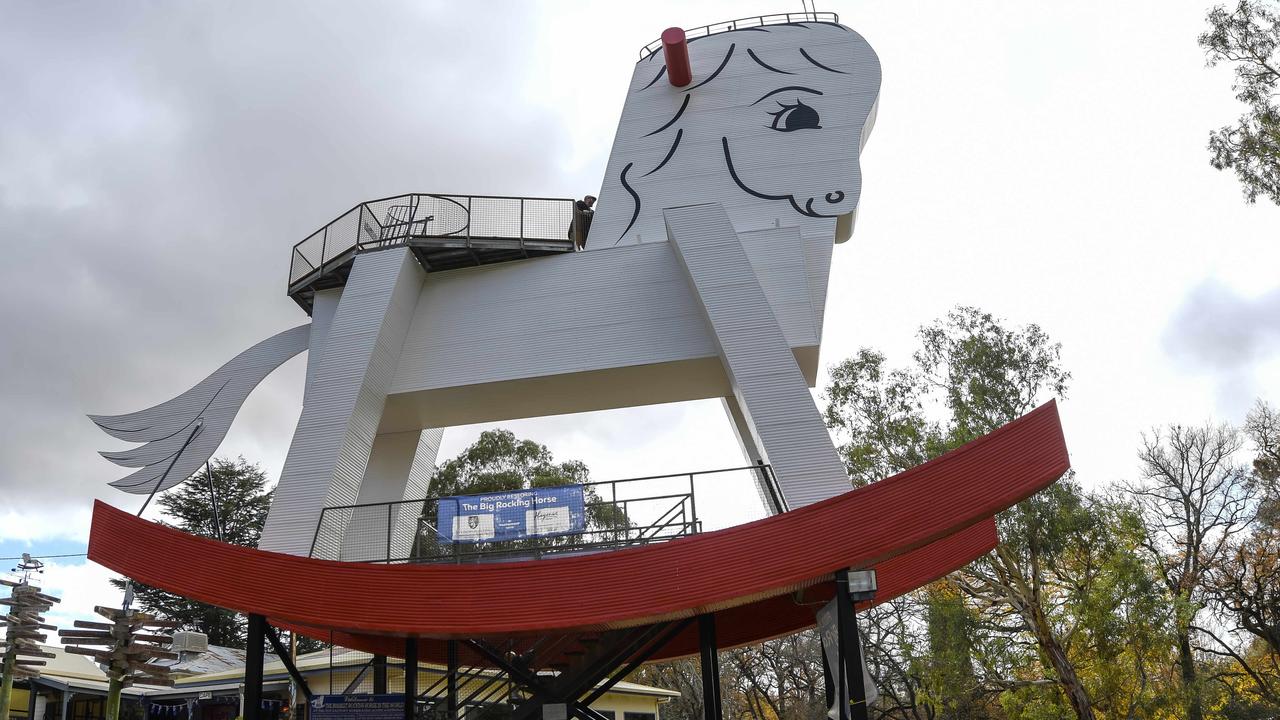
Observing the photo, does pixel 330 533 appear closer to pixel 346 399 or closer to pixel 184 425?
pixel 346 399

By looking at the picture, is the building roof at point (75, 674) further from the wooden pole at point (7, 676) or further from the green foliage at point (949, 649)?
the green foliage at point (949, 649)

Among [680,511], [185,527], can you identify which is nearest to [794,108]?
[680,511]

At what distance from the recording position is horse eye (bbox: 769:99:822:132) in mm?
17641

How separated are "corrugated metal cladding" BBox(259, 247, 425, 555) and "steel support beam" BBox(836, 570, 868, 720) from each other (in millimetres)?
8594

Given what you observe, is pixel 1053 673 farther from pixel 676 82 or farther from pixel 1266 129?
pixel 676 82

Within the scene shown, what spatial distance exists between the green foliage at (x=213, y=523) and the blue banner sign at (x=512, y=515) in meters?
31.1

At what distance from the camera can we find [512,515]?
14297 mm

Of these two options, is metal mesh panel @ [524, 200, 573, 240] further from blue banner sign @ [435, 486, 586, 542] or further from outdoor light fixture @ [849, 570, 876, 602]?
outdoor light fixture @ [849, 570, 876, 602]

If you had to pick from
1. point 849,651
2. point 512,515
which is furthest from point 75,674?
point 849,651

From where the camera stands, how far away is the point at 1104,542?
22109mm

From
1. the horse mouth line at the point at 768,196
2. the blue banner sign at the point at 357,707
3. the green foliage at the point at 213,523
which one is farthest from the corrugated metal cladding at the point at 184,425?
the green foliage at the point at 213,523

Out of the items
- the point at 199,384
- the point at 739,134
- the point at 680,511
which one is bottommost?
the point at 680,511

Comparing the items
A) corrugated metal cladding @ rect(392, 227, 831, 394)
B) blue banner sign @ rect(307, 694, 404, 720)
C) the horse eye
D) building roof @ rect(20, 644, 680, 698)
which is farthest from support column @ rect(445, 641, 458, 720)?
the horse eye

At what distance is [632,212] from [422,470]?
7.33 metres
